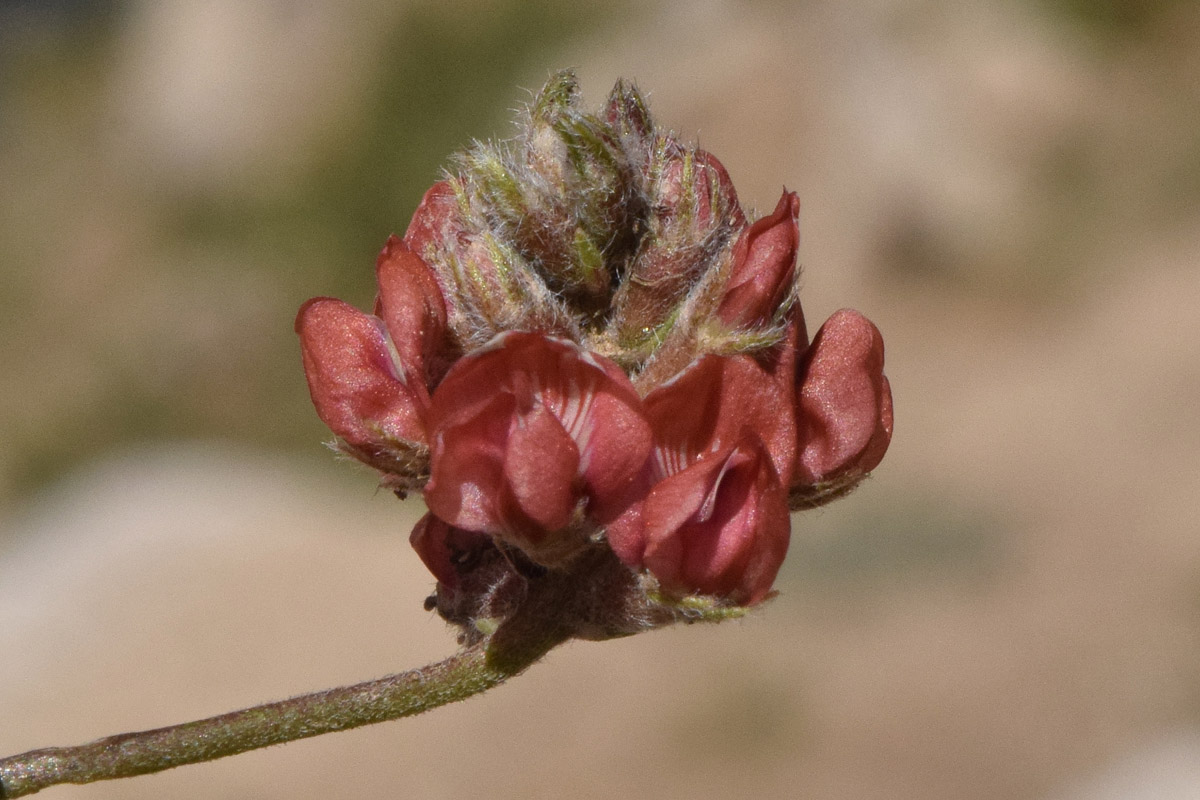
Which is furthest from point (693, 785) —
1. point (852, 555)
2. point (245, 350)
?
point (245, 350)

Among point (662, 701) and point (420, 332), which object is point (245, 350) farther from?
point (420, 332)

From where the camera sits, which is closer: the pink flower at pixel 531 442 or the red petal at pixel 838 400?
the pink flower at pixel 531 442

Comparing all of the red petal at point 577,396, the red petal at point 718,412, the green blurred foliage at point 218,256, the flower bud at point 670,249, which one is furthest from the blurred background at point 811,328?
the red petal at point 577,396

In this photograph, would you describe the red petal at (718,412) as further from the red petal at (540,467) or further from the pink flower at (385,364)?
the pink flower at (385,364)

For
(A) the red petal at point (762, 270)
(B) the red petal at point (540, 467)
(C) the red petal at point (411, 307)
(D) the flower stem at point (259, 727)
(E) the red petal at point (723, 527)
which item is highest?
(C) the red petal at point (411, 307)

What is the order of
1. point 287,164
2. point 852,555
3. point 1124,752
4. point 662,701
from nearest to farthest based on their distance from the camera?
point 1124,752
point 662,701
point 852,555
point 287,164

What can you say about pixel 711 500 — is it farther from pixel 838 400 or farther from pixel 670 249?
pixel 670 249
